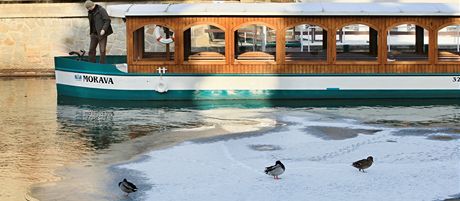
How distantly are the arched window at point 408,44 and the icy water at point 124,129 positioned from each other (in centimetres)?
151

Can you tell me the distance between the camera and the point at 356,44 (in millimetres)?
25438

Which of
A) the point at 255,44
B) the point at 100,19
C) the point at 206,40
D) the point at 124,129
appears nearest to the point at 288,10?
the point at 255,44

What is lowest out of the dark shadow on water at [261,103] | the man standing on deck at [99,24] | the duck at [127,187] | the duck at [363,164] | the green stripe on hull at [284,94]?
the duck at [127,187]

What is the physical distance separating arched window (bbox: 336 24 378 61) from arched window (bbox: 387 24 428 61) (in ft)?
1.33

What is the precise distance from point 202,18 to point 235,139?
19.7 feet

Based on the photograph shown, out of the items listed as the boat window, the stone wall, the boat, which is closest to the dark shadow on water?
the boat

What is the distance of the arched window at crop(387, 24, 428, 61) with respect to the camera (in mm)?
20391

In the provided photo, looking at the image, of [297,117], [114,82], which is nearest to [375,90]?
[297,117]

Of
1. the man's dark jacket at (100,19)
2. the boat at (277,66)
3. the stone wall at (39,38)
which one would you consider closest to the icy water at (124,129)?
the boat at (277,66)

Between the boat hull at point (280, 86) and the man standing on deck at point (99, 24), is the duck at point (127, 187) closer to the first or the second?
the boat hull at point (280, 86)

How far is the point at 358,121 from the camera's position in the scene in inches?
632

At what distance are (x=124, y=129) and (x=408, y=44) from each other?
12.9 metres

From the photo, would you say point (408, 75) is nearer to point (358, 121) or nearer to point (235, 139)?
point (358, 121)

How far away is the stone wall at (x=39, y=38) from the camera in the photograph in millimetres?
27141
